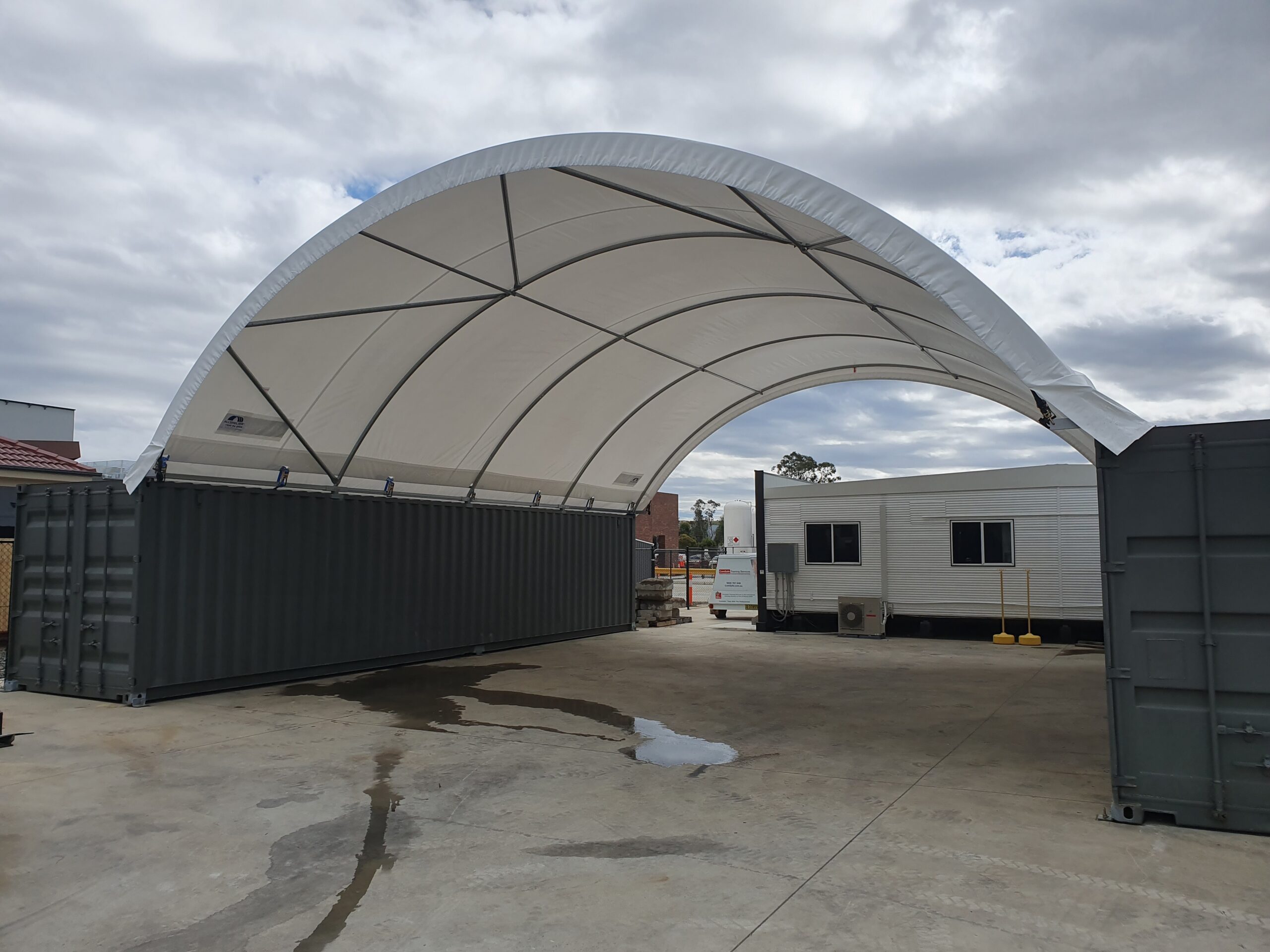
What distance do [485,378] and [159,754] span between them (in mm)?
6750

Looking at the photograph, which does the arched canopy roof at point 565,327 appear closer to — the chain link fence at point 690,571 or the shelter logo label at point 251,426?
the shelter logo label at point 251,426

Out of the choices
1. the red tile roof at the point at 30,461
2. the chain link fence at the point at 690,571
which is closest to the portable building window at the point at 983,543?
the chain link fence at the point at 690,571

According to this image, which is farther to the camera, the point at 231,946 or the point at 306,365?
the point at 306,365

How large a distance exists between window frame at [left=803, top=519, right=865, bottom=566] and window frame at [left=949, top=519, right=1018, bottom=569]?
1.68 m

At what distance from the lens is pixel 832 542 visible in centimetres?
1839

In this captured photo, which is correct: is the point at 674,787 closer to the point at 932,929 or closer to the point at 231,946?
the point at 932,929

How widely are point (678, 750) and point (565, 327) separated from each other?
21.0 ft

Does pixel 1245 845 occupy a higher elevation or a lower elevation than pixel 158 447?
lower

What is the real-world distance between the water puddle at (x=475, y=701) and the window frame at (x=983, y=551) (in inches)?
341

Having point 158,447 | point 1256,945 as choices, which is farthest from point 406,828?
point 158,447

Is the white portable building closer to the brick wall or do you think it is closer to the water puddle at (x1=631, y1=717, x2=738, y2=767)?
the water puddle at (x1=631, y1=717, x2=738, y2=767)

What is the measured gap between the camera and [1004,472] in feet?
55.1

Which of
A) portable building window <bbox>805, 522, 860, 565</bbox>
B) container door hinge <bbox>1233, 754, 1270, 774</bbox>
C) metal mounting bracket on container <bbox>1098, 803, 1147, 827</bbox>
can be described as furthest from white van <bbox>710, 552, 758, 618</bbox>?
container door hinge <bbox>1233, 754, 1270, 774</bbox>

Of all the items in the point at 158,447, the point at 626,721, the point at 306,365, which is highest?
the point at 306,365
